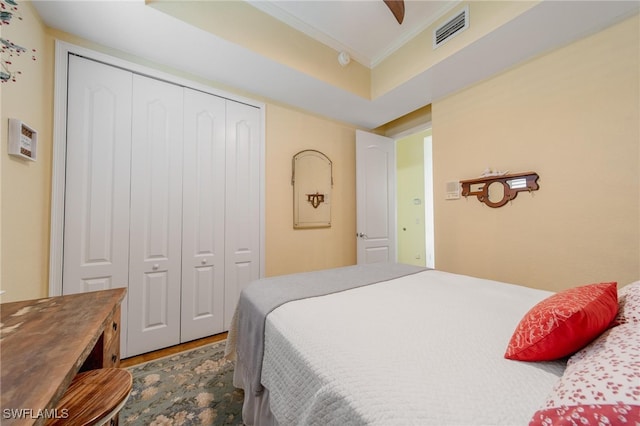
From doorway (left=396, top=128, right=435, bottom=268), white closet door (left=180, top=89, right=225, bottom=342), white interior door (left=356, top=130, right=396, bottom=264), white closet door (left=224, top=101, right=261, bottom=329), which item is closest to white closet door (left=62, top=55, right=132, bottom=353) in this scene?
white closet door (left=180, top=89, right=225, bottom=342)

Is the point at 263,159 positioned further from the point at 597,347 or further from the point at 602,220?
the point at 602,220

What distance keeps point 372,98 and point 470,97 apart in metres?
0.99

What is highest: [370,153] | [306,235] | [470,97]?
[470,97]

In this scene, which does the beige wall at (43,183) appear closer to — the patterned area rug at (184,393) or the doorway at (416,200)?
the patterned area rug at (184,393)

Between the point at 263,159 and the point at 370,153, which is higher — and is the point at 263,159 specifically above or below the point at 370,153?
below

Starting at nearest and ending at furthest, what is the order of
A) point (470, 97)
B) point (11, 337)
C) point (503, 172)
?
point (11, 337), point (503, 172), point (470, 97)

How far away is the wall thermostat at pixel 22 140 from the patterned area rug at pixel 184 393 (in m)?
1.57

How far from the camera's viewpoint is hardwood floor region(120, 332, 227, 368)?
1.85 metres

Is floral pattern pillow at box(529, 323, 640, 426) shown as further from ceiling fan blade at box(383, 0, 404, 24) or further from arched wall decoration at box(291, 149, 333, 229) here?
arched wall decoration at box(291, 149, 333, 229)

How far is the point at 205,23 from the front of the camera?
1715 mm

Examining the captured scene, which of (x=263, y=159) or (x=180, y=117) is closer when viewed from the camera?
(x=180, y=117)

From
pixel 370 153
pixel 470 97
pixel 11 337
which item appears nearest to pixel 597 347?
pixel 11 337

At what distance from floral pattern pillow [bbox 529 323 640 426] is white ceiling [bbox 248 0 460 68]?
8.25 ft

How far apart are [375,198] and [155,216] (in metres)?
2.61
